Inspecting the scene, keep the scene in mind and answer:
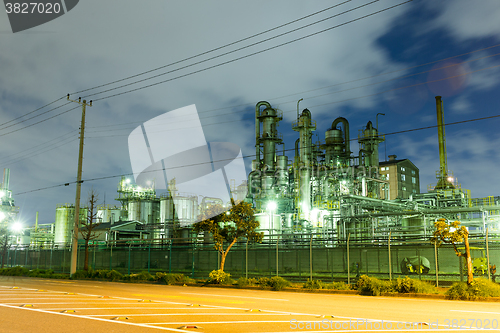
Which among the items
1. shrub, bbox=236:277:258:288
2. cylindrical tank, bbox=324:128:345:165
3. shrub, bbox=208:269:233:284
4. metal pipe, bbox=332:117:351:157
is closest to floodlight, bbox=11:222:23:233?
cylindrical tank, bbox=324:128:345:165

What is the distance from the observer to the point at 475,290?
15883mm

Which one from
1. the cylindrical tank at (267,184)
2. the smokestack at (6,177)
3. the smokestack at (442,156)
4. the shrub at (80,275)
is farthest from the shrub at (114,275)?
the smokestack at (6,177)

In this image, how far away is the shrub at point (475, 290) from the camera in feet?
51.3

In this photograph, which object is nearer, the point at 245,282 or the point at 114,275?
the point at 245,282

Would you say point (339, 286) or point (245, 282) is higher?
point (339, 286)

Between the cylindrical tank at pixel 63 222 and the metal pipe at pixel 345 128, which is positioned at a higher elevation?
the metal pipe at pixel 345 128

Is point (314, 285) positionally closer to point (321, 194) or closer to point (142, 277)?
point (142, 277)

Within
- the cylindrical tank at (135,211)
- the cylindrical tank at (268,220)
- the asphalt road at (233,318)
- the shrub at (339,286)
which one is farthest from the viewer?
the cylindrical tank at (135,211)

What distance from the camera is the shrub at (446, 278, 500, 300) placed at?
15630 mm

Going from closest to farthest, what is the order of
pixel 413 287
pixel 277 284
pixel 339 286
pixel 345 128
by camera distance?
1. pixel 413 287
2. pixel 339 286
3. pixel 277 284
4. pixel 345 128

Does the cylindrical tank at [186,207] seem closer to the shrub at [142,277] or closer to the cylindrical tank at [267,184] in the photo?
the cylindrical tank at [267,184]

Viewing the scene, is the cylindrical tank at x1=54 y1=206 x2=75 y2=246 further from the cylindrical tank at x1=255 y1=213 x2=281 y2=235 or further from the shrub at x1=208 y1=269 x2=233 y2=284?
the shrub at x1=208 y1=269 x2=233 y2=284

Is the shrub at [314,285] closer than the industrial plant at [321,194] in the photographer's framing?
Yes

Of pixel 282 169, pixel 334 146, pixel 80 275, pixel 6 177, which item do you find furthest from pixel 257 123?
pixel 6 177
